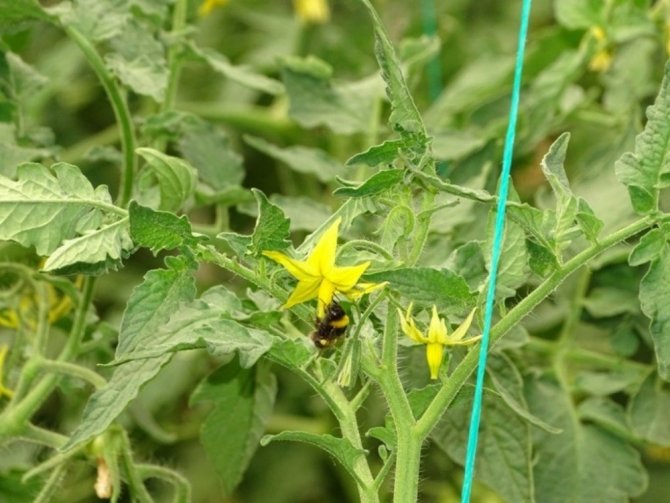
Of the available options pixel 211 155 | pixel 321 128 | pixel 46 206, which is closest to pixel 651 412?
pixel 211 155

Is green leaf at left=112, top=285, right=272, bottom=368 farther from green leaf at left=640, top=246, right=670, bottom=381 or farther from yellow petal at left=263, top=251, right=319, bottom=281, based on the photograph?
green leaf at left=640, top=246, right=670, bottom=381

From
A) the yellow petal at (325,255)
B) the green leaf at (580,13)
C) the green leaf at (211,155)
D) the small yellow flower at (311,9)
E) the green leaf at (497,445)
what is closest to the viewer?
the yellow petal at (325,255)

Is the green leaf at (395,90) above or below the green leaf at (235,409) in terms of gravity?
above

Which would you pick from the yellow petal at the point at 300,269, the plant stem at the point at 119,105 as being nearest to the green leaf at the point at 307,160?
the plant stem at the point at 119,105

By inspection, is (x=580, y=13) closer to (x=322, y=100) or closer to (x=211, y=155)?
(x=322, y=100)

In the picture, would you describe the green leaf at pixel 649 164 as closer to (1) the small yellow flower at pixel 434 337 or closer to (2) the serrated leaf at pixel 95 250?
(1) the small yellow flower at pixel 434 337

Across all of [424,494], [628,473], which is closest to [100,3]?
[628,473]

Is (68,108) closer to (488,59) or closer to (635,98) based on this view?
(488,59)
